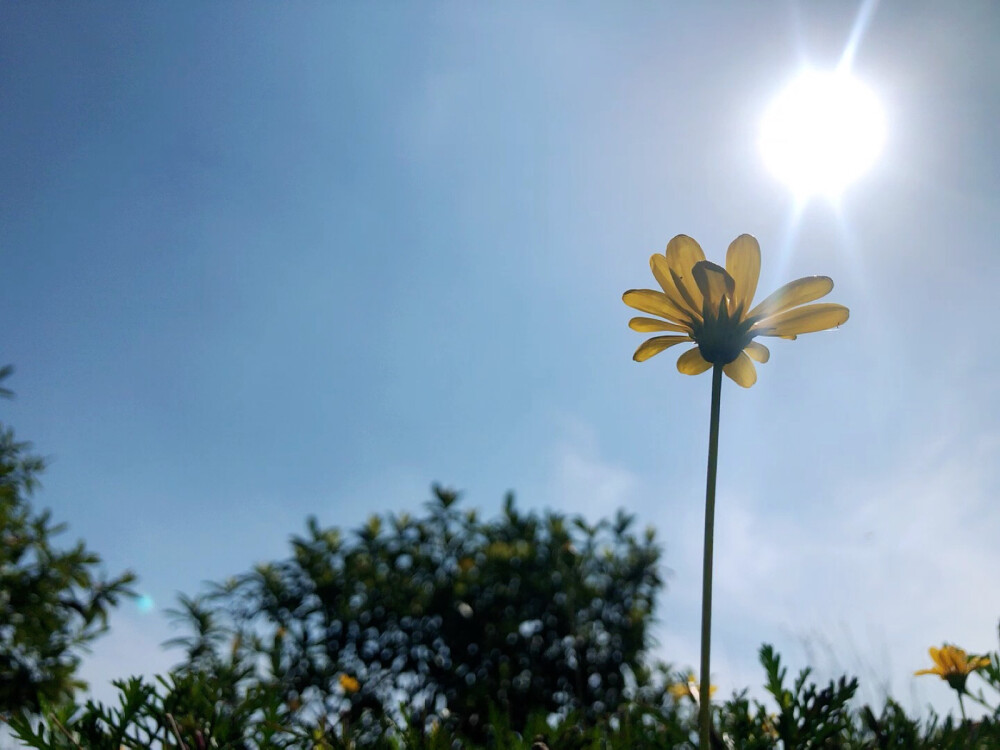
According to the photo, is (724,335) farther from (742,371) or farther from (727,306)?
(742,371)

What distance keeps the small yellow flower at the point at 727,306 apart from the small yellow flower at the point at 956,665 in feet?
3.92

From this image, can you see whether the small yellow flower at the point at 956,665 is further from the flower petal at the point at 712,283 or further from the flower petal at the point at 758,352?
the flower petal at the point at 712,283

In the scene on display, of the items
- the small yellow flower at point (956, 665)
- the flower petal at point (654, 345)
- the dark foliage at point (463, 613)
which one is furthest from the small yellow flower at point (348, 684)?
the flower petal at point (654, 345)

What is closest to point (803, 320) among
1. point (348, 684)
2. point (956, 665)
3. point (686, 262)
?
point (686, 262)

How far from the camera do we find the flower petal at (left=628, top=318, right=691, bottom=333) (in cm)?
140

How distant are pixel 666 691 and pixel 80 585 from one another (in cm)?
453

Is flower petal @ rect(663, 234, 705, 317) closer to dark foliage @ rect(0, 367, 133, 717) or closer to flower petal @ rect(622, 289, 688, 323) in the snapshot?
flower petal @ rect(622, 289, 688, 323)

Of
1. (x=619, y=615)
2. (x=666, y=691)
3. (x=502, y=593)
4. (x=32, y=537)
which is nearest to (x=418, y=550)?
(x=502, y=593)

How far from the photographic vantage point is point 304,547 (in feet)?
17.6

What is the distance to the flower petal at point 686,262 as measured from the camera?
133cm

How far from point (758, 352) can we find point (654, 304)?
26 cm

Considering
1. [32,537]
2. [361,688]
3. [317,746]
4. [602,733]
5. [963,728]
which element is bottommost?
[317,746]

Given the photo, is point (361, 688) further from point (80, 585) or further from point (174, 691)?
point (174, 691)

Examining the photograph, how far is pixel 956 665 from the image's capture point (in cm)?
184
